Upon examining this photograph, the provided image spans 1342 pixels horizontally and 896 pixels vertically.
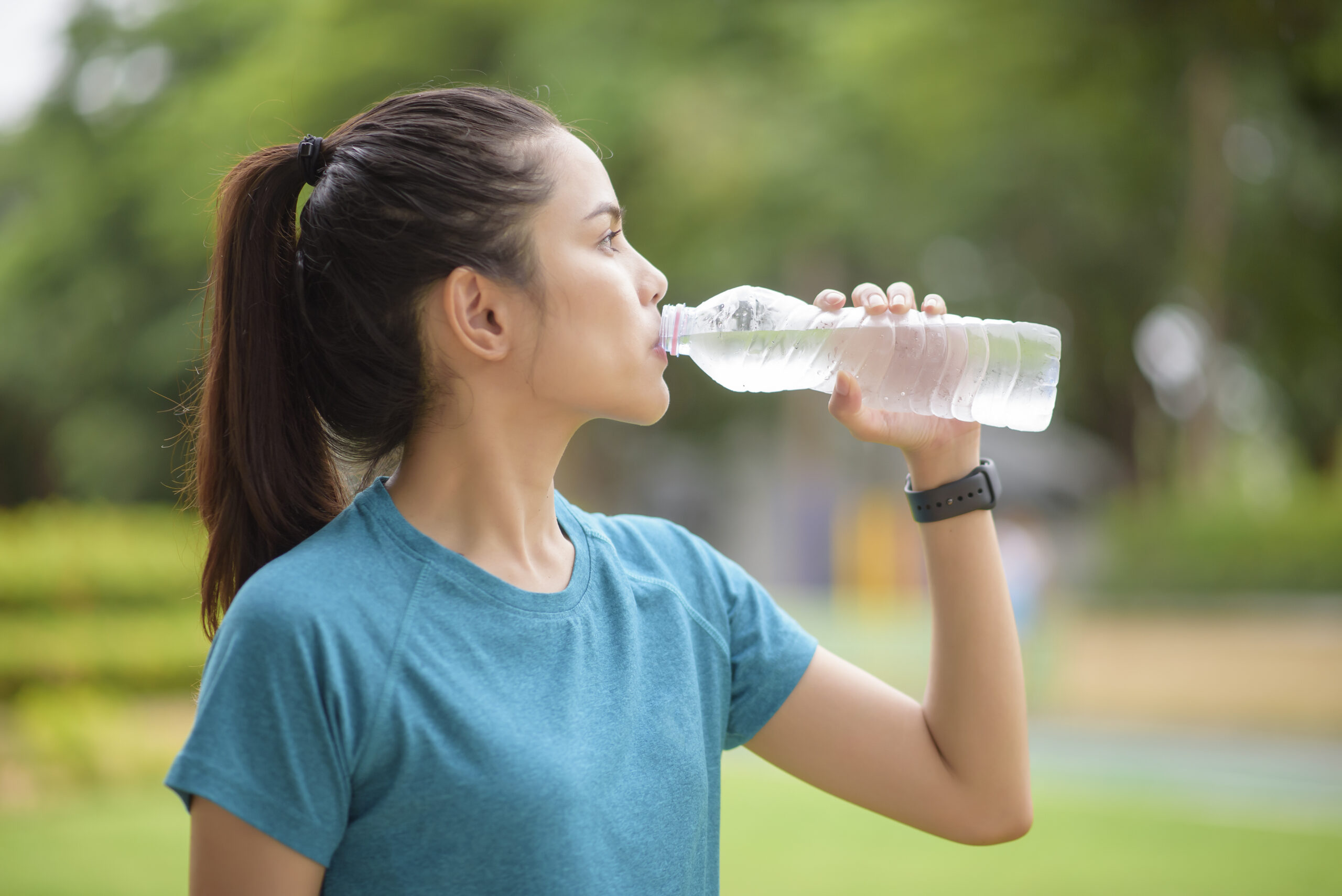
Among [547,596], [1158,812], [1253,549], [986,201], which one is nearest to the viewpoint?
[547,596]

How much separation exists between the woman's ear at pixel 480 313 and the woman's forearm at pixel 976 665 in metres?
0.65

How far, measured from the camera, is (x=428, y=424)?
1.66 m

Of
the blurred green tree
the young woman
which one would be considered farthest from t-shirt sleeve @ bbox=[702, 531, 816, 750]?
the blurred green tree

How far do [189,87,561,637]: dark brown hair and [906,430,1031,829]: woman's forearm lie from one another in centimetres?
73

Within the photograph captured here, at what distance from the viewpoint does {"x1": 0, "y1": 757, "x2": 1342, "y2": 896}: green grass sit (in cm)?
583

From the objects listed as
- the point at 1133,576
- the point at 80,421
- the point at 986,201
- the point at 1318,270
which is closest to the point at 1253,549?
the point at 1133,576

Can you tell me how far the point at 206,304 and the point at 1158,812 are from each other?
7015mm

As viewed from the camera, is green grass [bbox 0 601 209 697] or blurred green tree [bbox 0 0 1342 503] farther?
blurred green tree [bbox 0 0 1342 503]

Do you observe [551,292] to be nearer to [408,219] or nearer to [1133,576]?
[408,219]

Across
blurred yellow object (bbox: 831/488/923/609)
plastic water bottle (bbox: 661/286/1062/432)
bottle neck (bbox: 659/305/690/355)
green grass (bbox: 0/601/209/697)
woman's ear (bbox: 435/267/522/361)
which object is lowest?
green grass (bbox: 0/601/209/697)

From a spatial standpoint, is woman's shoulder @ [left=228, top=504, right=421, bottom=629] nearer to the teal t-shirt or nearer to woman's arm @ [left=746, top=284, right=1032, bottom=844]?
the teal t-shirt

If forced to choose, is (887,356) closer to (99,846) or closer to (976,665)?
(976,665)

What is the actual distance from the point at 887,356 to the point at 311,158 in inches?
36.7

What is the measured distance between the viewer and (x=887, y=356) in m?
1.96
